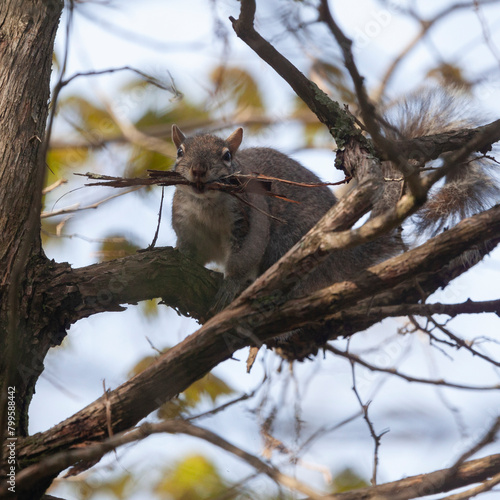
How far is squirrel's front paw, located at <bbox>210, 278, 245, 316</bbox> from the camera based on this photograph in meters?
2.92

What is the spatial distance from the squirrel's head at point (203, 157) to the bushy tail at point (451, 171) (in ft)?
2.77

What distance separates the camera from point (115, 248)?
3453 millimetres

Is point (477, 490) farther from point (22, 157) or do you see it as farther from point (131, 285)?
point (22, 157)

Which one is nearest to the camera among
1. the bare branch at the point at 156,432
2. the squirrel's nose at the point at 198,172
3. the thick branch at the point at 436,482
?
the bare branch at the point at 156,432

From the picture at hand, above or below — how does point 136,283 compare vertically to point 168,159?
below

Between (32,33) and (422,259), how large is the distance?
1.90 metres

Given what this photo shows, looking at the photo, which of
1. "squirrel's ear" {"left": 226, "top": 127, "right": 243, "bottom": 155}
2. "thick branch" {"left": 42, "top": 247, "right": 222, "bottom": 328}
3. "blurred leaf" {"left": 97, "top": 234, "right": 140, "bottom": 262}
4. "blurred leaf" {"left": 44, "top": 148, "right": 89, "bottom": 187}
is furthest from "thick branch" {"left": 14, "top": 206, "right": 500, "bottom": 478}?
"blurred leaf" {"left": 44, "top": 148, "right": 89, "bottom": 187}

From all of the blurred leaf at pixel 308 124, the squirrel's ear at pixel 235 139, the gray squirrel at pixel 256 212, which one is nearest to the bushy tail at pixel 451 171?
the gray squirrel at pixel 256 212

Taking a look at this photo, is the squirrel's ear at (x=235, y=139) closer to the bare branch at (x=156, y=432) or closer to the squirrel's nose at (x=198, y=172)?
the squirrel's nose at (x=198, y=172)

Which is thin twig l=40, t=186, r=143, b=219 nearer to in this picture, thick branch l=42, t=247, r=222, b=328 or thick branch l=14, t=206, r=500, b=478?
thick branch l=42, t=247, r=222, b=328

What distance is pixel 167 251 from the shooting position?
277cm

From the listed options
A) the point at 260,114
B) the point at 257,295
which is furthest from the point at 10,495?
the point at 260,114

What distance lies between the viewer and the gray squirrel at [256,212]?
295 cm

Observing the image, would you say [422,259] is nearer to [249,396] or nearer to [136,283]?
[249,396]
